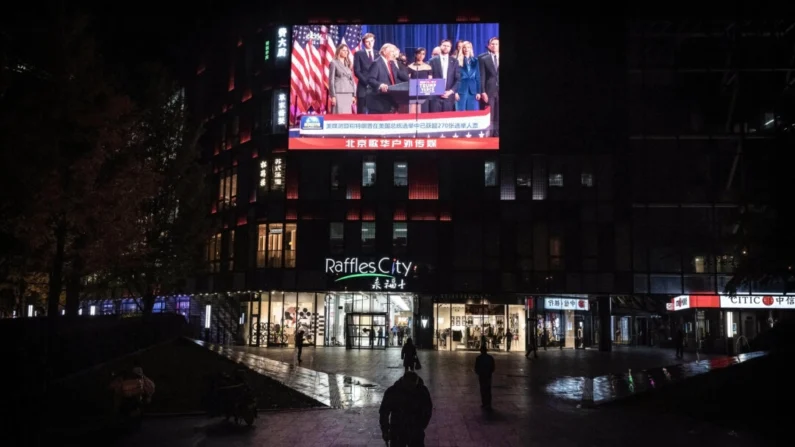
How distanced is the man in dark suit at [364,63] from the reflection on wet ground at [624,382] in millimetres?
26815

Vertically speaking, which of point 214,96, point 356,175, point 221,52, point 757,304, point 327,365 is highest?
point 221,52

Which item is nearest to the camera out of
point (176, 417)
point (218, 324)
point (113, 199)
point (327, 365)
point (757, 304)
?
point (176, 417)

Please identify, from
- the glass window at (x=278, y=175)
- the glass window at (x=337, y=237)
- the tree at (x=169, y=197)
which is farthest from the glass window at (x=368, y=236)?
the tree at (x=169, y=197)

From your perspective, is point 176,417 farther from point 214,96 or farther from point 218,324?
point 214,96

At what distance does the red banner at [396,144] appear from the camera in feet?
151

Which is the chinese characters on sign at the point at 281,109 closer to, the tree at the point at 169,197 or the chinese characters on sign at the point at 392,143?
the chinese characters on sign at the point at 392,143

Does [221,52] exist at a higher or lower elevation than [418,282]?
higher

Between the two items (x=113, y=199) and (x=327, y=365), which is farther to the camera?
(x=327, y=365)

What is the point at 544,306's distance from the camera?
47031 mm

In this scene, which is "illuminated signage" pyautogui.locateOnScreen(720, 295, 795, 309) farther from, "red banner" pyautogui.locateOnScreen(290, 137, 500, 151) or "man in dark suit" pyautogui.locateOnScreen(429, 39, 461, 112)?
"man in dark suit" pyautogui.locateOnScreen(429, 39, 461, 112)

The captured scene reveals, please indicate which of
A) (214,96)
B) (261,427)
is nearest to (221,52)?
(214,96)

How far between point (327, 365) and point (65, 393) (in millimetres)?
15596

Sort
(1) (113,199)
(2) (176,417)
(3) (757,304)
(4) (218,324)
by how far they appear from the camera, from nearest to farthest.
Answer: (2) (176,417)
(1) (113,199)
(3) (757,304)
(4) (218,324)

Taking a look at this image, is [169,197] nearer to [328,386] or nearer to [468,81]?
[328,386]
